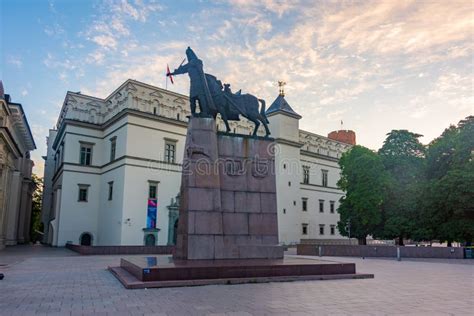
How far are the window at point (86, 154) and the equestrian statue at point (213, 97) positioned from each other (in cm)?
2751

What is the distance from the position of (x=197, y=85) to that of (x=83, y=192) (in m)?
28.5

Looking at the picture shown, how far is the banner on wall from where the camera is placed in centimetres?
3812

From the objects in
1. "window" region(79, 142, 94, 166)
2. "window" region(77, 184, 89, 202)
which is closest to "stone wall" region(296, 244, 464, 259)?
"window" region(77, 184, 89, 202)

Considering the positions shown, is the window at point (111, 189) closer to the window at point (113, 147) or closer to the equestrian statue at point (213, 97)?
the window at point (113, 147)

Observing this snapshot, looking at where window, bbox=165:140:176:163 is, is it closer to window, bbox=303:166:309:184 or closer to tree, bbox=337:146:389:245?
tree, bbox=337:146:389:245

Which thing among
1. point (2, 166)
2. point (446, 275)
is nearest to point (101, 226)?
point (2, 166)

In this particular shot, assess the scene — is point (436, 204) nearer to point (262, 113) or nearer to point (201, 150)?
point (262, 113)

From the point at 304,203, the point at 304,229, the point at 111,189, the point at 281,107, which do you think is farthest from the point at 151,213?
the point at 304,203

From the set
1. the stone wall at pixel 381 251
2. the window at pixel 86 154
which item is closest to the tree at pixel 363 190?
the stone wall at pixel 381 251

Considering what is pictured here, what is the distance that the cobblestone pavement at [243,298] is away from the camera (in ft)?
26.9

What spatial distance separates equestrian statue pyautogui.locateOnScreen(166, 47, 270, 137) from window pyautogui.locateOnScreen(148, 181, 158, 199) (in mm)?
23087

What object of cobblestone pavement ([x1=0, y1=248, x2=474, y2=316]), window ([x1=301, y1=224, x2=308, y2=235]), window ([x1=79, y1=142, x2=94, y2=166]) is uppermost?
window ([x1=79, y1=142, x2=94, y2=166])

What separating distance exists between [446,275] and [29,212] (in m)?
56.8

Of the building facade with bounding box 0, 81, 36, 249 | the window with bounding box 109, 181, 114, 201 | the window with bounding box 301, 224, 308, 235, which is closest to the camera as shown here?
the building facade with bounding box 0, 81, 36, 249
